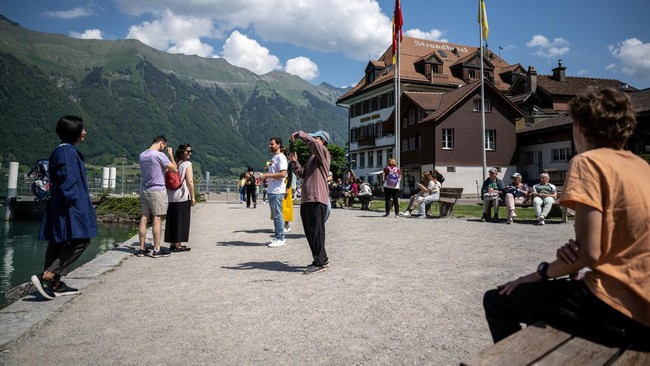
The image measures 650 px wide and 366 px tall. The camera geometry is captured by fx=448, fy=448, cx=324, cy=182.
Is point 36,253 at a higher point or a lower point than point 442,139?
lower

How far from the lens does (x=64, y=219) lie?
463cm

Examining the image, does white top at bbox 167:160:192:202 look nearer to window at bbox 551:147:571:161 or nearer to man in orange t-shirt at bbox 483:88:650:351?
man in orange t-shirt at bbox 483:88:650:351

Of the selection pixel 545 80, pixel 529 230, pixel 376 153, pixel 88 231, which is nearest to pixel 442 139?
pixel 376 153

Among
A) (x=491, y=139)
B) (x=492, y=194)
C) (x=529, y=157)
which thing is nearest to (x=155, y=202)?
(x=492, y=194)

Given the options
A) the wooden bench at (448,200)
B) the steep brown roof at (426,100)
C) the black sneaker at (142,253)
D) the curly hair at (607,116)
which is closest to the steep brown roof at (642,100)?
the steep brown roof at (426,100)

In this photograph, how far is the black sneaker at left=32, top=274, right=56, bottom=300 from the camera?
176 inches

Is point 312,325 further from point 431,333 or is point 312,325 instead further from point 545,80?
point 545,80

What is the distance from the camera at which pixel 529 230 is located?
10883mm

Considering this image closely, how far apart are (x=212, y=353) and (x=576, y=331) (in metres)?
2.27

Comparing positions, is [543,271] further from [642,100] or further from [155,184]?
[642,100]

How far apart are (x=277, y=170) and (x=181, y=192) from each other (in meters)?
1.75

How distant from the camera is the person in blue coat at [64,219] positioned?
15.1 ft

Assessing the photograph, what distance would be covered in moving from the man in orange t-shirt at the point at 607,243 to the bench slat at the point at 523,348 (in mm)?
95

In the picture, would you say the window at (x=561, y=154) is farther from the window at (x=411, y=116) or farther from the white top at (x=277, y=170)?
the white top at (x=277, y=170)
